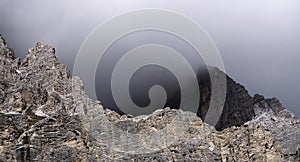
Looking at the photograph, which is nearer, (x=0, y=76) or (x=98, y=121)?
(x=98, y=121)

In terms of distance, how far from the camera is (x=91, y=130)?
221 feet

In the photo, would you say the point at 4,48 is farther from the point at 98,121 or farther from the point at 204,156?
the point at 204,156

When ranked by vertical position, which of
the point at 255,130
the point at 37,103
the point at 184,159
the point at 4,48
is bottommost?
the point at 184,159

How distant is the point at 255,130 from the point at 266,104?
6568cm

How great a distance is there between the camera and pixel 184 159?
6981 centimetres

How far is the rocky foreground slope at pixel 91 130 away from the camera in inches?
2314

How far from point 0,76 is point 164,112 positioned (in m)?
43.6

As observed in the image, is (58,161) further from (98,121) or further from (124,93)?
(124,93)

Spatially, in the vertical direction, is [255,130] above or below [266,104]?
below

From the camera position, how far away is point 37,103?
103 m

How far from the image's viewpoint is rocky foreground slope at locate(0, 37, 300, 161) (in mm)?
58781

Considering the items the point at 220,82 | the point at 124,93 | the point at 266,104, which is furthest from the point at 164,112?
the point at 220,82

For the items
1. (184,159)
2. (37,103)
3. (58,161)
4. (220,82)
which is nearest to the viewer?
(58,161)

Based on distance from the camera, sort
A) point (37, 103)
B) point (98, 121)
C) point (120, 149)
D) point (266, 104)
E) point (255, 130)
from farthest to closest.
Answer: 1. point (266, 104)
2. point (37, 103)
3. point (255, 130)
4. point (98, 121)
5. point (120, 149)
